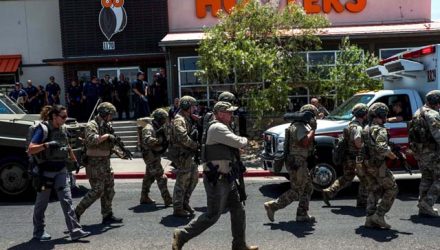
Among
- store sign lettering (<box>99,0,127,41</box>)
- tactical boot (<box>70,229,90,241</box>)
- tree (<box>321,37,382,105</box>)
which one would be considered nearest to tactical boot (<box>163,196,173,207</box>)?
tactical boot (<box>70,229,90,241</box>)

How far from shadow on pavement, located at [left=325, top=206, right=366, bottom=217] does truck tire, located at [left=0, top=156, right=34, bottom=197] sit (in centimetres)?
519

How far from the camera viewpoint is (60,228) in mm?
6887

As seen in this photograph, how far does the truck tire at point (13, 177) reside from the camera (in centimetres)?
880

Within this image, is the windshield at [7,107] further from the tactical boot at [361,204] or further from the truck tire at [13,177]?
the tactical boot at [361,204]

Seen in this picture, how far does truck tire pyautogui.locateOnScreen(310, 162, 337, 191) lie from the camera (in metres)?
8.52

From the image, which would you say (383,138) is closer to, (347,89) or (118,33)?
(347,89)

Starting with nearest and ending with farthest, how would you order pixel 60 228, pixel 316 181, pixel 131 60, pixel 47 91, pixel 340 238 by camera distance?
pixel 340 238 < pixel 60 228 < pixel 316 181 < pixel 47 91 < pixel 131 60

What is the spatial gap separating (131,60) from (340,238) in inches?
596

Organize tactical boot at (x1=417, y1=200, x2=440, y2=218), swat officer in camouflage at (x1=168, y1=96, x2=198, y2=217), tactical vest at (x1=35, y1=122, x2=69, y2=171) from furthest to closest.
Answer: swat officer in camouflage at (x1=168, y1=96, x2=198, y2=217) → tactical boot at (x1=417, y1=200, x2=440, y2=218) → tactical vest at (x1=35, y1=122, x2=69, y2=171)

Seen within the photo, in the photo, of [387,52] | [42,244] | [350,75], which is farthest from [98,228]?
[387,52]

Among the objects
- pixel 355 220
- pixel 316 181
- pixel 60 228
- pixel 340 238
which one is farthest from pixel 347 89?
pixel 60 228

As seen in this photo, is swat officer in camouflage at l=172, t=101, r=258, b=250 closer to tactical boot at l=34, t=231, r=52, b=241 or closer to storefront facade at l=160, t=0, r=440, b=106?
tactical boot at l=34, t=231, r=52, b=241

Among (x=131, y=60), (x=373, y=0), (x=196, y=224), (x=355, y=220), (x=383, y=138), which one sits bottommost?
(x=355, y=220)

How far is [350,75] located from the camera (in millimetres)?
13844
